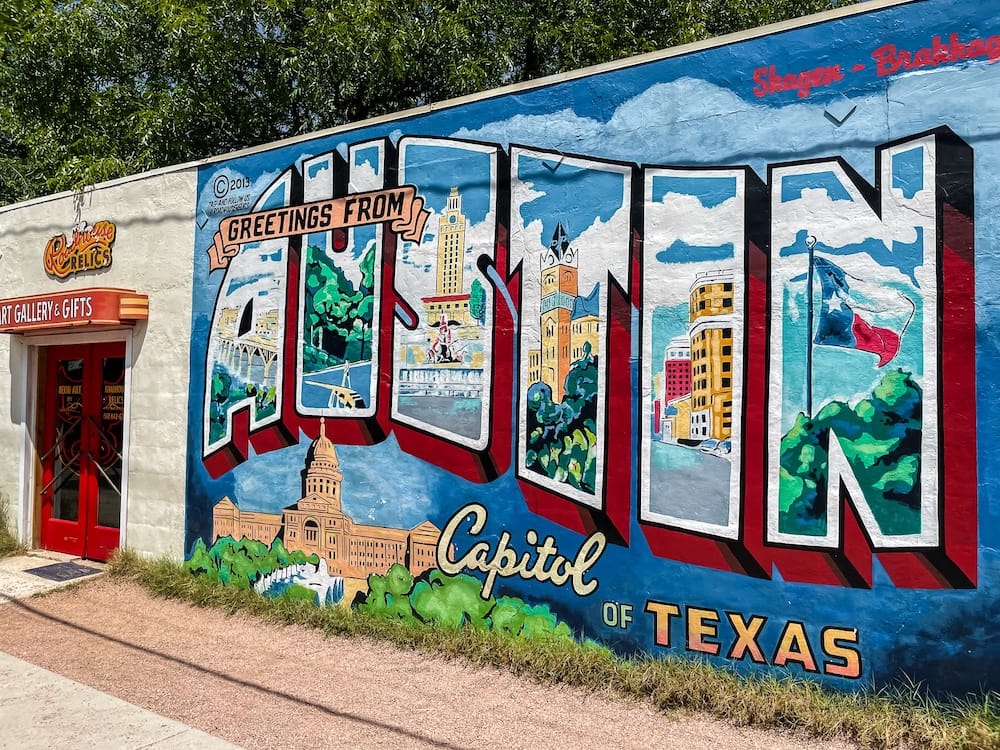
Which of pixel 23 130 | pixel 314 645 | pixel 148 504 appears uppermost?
pixel 23 130

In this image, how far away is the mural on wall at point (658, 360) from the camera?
4.98 meters

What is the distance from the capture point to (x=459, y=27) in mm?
12500

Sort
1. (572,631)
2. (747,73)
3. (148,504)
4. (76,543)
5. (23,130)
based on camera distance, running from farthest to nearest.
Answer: (23,130)
(76,543)
(148,504)
(572,631)
(747,73)

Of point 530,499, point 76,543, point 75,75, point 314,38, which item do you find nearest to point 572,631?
point 530,499

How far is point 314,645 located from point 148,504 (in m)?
3.04

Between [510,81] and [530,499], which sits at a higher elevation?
[510,81]

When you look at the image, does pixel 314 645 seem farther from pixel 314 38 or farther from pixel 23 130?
pixel 23 130

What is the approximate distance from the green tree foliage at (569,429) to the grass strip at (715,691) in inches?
46.4

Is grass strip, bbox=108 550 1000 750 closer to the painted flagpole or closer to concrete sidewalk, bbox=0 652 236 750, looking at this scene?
the painted flagpole

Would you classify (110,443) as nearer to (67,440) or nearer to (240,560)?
(67,440)

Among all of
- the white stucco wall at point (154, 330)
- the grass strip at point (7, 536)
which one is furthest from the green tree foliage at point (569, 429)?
the grass strip at point (7, 536)

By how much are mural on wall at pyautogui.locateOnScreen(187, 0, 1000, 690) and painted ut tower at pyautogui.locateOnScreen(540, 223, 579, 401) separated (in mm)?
18

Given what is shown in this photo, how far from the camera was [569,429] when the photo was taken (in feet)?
20.4

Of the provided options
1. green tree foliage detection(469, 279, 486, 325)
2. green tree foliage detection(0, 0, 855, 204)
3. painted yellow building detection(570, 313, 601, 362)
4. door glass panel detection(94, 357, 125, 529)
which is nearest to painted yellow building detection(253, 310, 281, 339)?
green tree foliage detection(469, 279, 486, 325)
